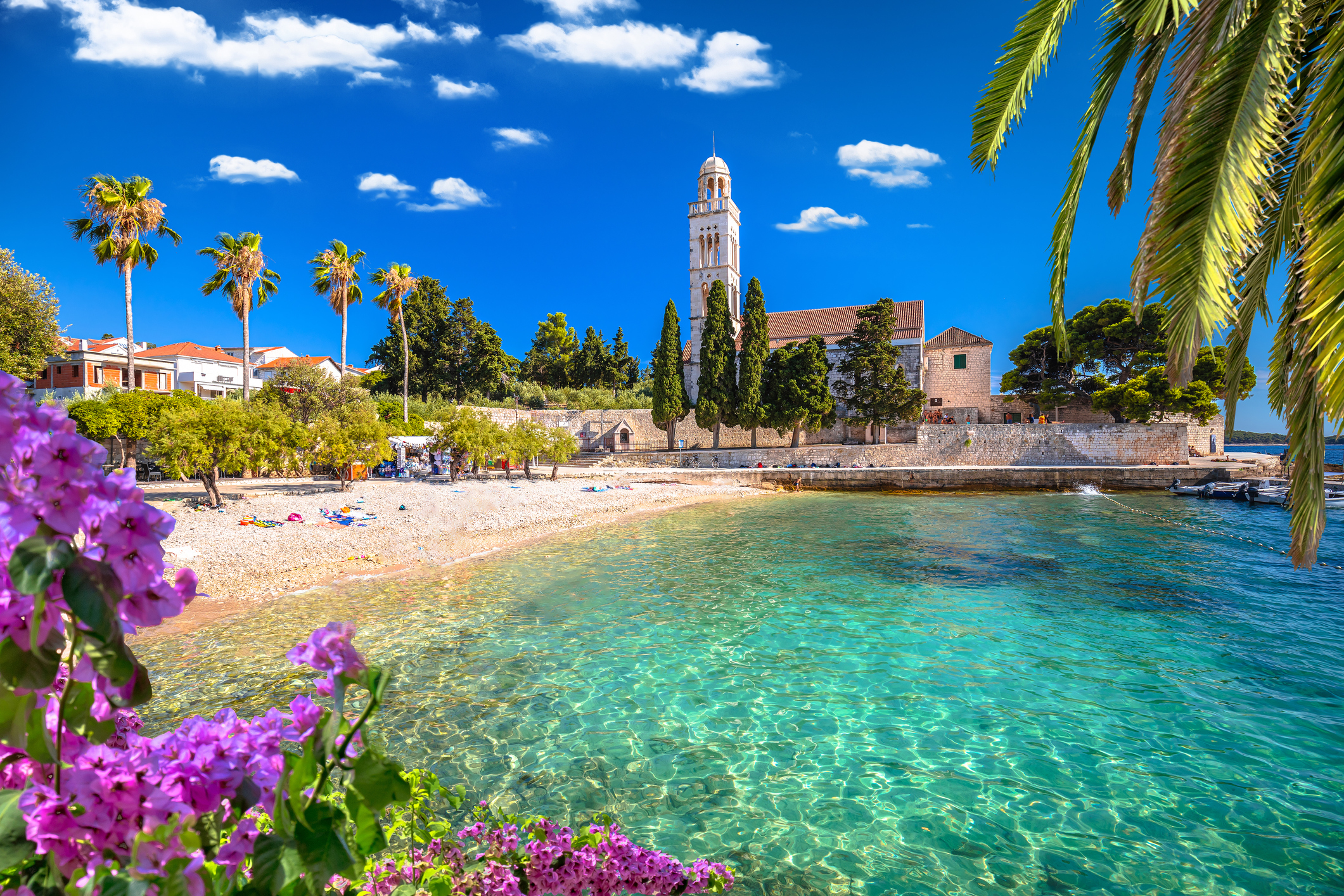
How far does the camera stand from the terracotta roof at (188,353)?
42562mm

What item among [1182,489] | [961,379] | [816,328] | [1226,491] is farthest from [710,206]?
[1226,491]

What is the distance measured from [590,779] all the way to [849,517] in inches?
663

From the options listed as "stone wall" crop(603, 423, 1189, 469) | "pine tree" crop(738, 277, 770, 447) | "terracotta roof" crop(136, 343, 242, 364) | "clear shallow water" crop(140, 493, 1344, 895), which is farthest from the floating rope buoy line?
"terracotta roof" crop(136, 343, 242, 364)

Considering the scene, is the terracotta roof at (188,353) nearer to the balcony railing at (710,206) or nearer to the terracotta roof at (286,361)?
the terracotta roof at (286,361)

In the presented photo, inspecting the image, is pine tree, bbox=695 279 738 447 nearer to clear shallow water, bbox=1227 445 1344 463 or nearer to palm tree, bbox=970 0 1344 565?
clear shallow water, bbox=1227 445 1344 463

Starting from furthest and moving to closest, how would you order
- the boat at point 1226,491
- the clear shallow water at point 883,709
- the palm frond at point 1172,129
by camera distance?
the boat at point 1226,491
the clear shallow water at point 883,709
the palm frond at point 1172,129

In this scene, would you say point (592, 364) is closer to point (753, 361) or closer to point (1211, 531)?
point (753, 361)

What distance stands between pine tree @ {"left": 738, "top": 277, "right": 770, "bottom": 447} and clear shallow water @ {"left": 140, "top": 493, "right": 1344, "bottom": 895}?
2392 cm

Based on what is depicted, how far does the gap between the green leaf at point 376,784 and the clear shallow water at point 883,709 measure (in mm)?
3370

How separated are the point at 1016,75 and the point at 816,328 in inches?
1716

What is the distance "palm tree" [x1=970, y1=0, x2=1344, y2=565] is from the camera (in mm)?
2924

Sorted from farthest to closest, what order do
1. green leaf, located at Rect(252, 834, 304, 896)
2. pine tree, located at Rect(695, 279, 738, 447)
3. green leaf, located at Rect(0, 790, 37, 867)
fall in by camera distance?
pine tree, located at Rect(695, 279, 738, 447), green leaf, located at Rect(252, 834, 304, 896), green leaf, located at Rect(0, 790, 37, 867)

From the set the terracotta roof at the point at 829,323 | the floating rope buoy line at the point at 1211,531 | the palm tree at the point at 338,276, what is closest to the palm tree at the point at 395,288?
the palm tree at the point at 338,276

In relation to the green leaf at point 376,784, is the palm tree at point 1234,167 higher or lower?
higher
